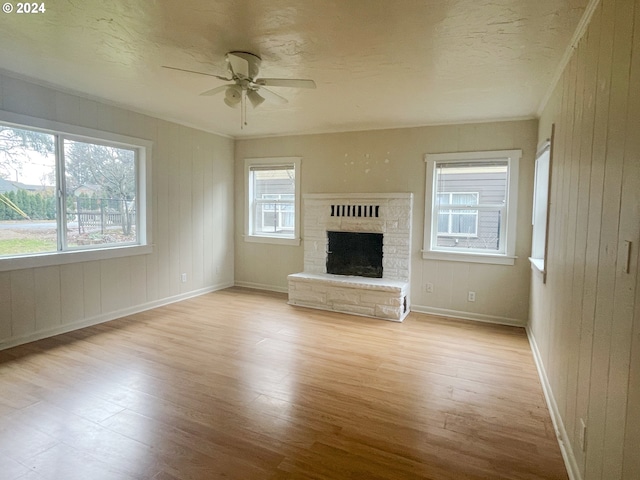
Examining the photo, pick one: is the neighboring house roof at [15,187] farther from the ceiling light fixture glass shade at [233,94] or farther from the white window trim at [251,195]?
the white window trim at [251,195]

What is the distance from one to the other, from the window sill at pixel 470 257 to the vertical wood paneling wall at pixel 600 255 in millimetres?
1826

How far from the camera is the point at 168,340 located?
3.59m

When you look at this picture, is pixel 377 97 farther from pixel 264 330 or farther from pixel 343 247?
pixel 264 330

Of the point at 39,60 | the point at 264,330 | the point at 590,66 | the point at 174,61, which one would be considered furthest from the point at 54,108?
the point at 590,66

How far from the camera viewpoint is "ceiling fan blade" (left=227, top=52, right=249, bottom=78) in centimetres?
257

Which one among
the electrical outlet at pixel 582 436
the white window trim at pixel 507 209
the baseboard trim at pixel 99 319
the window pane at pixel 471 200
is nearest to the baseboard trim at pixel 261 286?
the baseboard trim at pixel 99 319

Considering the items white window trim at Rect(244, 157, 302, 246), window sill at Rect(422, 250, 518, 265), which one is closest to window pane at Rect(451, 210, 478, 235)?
window sill at Rect(422, 250, 518, 265)

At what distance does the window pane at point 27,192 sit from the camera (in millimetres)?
3252

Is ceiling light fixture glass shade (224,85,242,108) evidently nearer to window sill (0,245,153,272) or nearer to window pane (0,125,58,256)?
window pane (0,125,58,256)

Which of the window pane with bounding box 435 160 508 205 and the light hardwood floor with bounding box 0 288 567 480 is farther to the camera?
the window pane with bounding box 435 160 508 205

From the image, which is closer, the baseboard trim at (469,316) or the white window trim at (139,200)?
the white window trim at (139,200)

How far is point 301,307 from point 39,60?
3.73 metres

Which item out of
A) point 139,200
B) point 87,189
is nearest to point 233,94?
point 87,189

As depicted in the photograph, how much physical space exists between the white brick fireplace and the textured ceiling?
134 cm
